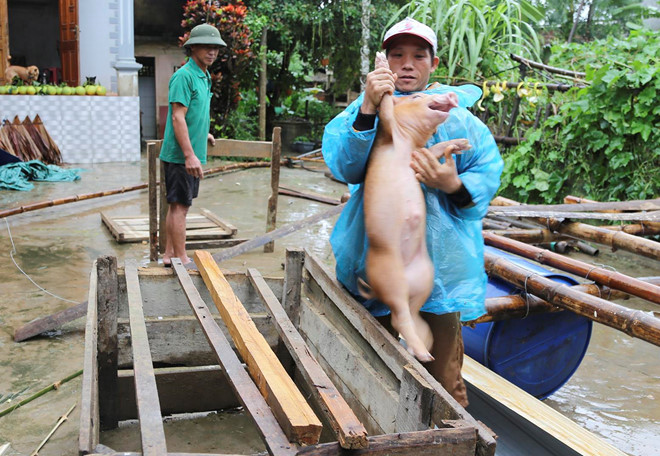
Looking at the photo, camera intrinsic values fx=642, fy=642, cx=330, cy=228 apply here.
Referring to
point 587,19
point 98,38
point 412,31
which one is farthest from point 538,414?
point 587,19

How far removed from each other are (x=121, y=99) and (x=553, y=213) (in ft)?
27.8

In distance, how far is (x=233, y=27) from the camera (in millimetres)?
10719

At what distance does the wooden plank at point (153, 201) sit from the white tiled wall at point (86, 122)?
617 cm

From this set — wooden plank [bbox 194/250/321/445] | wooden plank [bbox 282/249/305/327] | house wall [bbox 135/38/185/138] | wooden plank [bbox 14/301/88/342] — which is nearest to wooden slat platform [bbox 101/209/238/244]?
wooden plank [bbox 14/301/88/342]

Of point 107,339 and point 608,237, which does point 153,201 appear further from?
point 608,237

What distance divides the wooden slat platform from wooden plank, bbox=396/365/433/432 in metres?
4.30

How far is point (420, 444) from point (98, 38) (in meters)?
11.2

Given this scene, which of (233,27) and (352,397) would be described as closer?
(352,397)

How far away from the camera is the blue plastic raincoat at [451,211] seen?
2166 millimetres

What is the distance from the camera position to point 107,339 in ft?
9.04

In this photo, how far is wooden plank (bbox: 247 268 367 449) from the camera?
1.44m

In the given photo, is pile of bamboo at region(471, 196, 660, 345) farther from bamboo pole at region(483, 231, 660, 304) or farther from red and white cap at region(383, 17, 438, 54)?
red and white cap at region(383, 17, 438, 54)

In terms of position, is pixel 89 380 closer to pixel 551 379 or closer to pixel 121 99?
pixel 551 379

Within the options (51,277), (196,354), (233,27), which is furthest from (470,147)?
(233,27)
